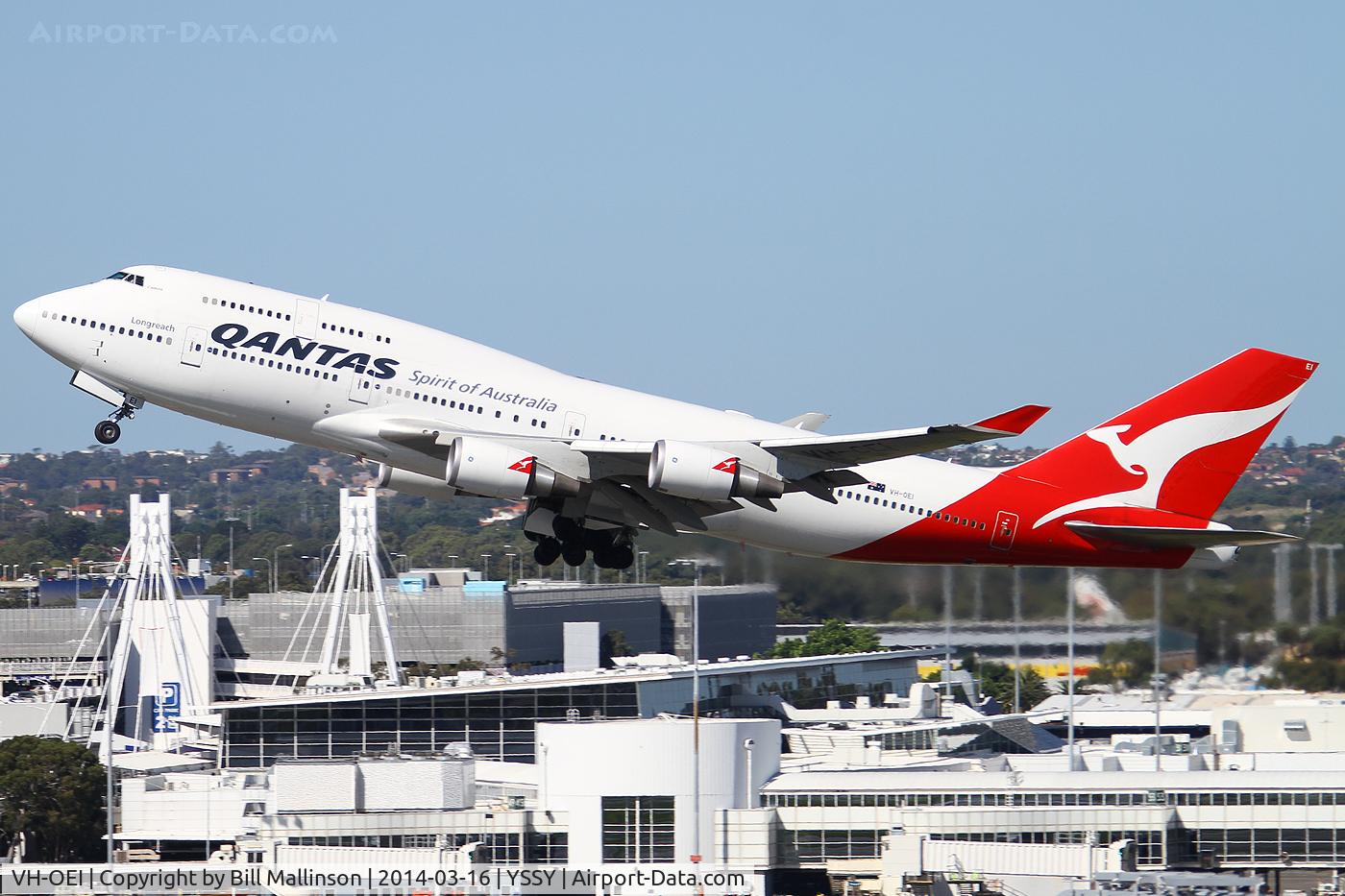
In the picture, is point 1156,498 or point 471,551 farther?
point 471,551

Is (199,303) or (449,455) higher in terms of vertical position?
(199,303)

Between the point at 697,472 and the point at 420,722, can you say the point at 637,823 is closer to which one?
the point at 697,472

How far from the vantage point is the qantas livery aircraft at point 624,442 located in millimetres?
34594

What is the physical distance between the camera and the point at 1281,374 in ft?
128

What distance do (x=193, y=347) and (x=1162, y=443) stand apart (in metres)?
19.8

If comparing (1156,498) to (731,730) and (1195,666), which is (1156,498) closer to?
(1195,666)

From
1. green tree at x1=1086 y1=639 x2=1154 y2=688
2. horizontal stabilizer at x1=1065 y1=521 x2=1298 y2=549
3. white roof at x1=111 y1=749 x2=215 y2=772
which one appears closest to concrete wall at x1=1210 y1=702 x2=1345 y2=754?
green tree at x1=1086 y1=639 x2=1154 y2=688

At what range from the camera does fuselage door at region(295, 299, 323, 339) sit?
34.9 meters

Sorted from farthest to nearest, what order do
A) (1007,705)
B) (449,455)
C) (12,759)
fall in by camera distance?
(1007,705), (12,759), (449,455)

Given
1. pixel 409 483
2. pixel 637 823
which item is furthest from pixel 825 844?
pixel 409 483

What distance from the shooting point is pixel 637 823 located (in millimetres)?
42750

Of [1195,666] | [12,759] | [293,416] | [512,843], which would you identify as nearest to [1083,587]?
[1195,666]

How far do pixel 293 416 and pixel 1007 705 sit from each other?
4573 cm

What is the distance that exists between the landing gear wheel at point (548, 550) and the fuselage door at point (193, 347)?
25.7 ft
